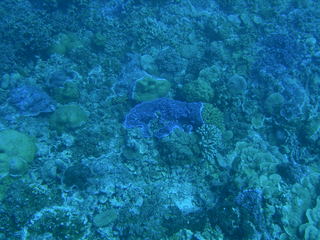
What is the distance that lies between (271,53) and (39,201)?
7.96 meters

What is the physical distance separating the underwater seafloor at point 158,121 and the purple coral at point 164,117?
1.2 inches

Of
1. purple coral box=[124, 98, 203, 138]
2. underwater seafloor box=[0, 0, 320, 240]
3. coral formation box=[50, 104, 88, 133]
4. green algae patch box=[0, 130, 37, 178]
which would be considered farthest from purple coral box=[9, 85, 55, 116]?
purple coral box=[124, 98, 203, 138]

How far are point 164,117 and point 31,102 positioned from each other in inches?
139

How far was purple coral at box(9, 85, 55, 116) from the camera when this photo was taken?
6.46 m

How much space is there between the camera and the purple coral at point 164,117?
5.95 metres

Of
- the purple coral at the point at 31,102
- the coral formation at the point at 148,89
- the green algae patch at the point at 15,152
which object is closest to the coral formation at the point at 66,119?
the purple coral at the point at 31,102

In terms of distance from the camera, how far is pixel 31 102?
6500 millimetres

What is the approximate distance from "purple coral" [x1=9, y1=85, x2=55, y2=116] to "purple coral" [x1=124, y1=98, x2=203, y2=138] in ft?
7.19

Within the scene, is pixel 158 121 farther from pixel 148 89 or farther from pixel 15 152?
pixel 15 152

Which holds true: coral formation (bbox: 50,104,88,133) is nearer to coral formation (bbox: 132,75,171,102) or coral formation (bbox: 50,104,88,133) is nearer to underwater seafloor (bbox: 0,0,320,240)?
underwater seafloor (bbox: 0,0,320,240)

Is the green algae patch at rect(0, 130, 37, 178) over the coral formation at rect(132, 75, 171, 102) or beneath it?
beneath

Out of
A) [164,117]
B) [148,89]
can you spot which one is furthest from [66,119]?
[164,117]

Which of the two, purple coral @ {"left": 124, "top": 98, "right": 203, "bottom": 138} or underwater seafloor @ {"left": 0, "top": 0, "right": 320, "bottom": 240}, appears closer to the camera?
underwater seafloor @ {"left": 0, "top": 0, "right": 320, "bottom": 240}

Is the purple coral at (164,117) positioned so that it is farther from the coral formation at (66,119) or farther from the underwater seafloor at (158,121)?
the coral formation at (66,119)
